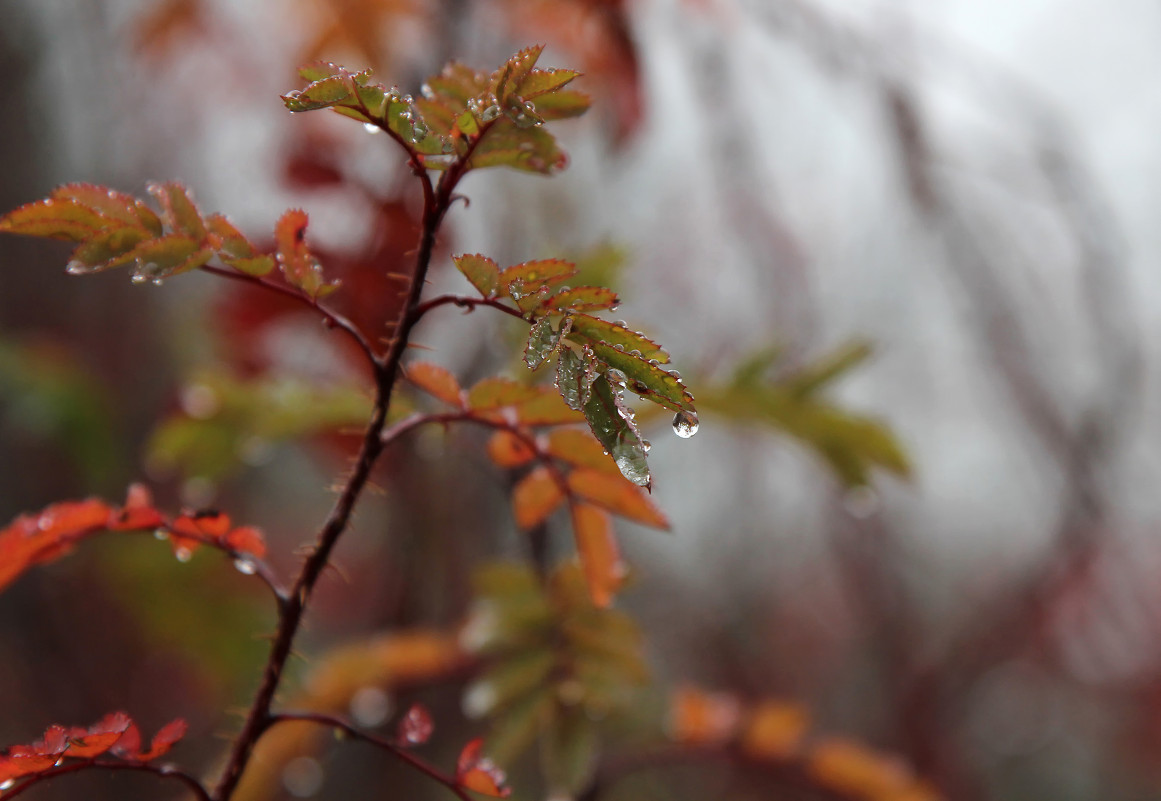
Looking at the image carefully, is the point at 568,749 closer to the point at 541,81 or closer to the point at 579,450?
the point at 579,450

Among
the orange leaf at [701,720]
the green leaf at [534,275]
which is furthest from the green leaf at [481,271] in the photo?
the orange leaf at [701,720]

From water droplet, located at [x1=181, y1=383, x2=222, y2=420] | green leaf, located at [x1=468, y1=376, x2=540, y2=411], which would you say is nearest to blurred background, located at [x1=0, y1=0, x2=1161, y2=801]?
water droplet, located at [x1=181, y1=383, x2=222, y2=420]

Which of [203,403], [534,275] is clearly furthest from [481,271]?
[203,403]

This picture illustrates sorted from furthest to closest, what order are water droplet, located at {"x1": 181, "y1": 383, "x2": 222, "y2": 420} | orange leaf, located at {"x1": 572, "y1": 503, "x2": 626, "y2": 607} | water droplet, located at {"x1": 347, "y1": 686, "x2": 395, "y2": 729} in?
water droplet, located at {"x1": 347, "y1": 686, "x2": 395, "y2": 729}, water droplet, located at {"x1": 181, "y1": 383, "x2": 222, "y2": 420}, orange leaf, located at {"x1": 572, "y1": 503, "x2": 626, "y2": 607}

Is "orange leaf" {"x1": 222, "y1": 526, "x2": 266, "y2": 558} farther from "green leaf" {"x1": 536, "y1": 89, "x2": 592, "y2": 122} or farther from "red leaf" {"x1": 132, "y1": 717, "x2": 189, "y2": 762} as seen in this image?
"green leaf" {"x1": 536, "y1": 89, "x2": 592, "y2": 122}

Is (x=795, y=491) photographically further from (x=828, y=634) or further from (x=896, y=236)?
(x=896, y=236)
